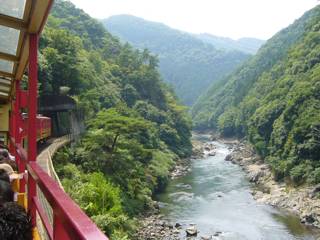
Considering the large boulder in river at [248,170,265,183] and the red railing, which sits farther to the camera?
the large boulder in river at [248,170,265,183]

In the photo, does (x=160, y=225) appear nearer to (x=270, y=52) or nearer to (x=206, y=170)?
(x=206, y=170)

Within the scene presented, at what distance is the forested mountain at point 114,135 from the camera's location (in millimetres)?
21062

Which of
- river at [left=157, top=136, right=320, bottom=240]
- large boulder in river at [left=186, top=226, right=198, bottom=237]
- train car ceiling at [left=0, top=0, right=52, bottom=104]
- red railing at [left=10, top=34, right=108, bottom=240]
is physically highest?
train car ceiling at [left=0, top=0, right=52, bottom=104]

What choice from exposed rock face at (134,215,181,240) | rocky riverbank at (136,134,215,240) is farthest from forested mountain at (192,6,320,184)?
exposed rock face at (134,215,181,240)

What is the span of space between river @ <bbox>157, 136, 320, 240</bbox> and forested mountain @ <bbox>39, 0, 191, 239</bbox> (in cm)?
196

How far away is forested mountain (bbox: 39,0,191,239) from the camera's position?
21.1m

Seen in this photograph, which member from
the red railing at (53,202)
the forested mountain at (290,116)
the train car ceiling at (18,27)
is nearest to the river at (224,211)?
the forested mountain at (290,116)

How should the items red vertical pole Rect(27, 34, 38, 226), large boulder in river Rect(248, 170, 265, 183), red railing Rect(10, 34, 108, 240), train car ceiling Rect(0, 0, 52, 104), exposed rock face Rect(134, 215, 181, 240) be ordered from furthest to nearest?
large boulder in river Rect(248, 170, 265, 183) < exposed rock face Rect(134, 215, 181, 240) < red vertical pole Rect(27, 34, 38, 226) < train car ceiling Rect(0, 0, 52, 104) < red railing Rect(10, 34, 108, 240)

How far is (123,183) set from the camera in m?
28.0

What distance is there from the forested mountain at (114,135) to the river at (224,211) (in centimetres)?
196

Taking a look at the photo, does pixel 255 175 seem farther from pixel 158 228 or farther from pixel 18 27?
pixel 18 27

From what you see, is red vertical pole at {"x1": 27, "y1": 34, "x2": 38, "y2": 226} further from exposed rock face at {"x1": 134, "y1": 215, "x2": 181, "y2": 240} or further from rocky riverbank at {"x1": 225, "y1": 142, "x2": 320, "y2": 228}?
rocky riverbank at {"x1": 225, "y1": 142, "x2": 320, "y2": 228}

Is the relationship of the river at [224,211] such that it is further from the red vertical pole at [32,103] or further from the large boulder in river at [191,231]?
the red vertical pole at [32,103]

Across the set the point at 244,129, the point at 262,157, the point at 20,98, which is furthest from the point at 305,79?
the point at 20,98
